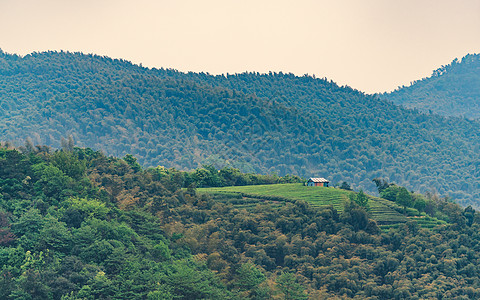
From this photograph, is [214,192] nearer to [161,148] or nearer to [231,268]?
[231,268]

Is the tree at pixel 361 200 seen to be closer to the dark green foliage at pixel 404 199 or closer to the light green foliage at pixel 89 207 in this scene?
the dark green foliage at pixel 404 199

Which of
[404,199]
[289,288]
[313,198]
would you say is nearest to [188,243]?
[289,288]

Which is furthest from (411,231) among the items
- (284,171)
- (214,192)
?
(284,171)

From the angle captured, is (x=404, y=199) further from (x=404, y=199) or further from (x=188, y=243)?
(x=188, y=243)

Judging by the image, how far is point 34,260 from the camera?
44.6 m

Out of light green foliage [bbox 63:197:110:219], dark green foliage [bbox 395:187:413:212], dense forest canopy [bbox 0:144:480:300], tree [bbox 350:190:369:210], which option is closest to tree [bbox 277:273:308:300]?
dense forest canopy [bbox 0:144:480:300]

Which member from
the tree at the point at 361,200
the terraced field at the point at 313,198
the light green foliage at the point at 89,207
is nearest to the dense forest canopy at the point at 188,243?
the light green foliage at the point at 89,207

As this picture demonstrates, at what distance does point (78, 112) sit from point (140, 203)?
5375 inches

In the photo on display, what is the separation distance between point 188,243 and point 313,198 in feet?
101

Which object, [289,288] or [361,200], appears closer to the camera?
[289,288]

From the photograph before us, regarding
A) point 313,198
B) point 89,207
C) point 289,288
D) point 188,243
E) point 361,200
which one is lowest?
point 289,288

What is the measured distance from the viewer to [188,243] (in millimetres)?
61844

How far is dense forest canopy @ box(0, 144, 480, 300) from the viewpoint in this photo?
46625 mm

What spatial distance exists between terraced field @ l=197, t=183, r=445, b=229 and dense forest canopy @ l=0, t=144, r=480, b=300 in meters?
1.25
